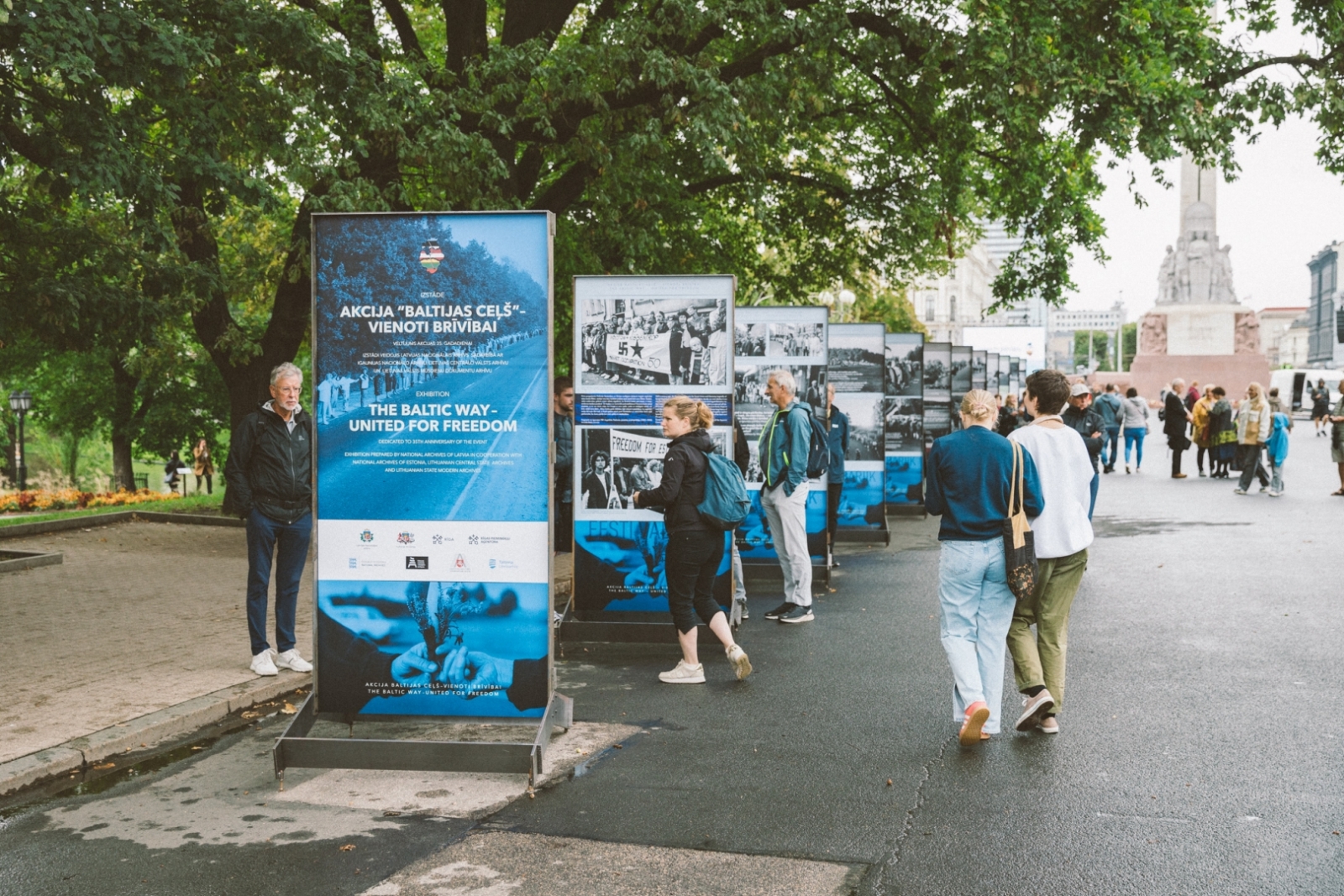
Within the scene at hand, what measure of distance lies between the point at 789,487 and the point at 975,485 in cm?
361

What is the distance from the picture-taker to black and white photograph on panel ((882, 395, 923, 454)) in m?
17.9

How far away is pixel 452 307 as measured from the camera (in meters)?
5.72

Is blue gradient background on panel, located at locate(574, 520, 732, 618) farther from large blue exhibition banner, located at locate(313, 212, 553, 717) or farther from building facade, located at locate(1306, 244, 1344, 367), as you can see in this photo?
building facade, located at locate(1306, 244, 1344, 367)

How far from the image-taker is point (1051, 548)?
21.0 ft

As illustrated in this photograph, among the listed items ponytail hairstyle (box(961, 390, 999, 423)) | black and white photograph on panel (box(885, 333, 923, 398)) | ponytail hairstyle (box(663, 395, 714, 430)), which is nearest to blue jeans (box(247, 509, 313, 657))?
ponytail hairstyle (box(663, 395, 714, 430))

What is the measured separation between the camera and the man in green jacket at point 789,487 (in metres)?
9.71

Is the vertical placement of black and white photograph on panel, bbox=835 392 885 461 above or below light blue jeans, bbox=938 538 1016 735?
above

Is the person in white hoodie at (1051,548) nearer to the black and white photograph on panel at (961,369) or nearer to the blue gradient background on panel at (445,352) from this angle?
the blue gradient background on panel at (445,352)

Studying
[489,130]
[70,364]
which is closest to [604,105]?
[489,130]

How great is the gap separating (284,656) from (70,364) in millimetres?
29349

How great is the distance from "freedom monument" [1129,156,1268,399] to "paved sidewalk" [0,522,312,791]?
5164cm

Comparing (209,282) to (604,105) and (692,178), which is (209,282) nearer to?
(604,105)

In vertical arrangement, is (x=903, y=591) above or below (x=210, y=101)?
below

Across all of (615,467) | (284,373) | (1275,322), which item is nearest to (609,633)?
(615,467)
